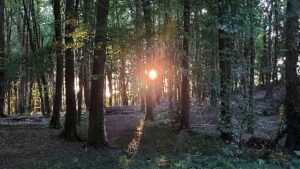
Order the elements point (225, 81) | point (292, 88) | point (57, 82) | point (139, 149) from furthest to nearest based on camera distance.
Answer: point (57, 82)
point (139, 149)
point (292, 88)
point (225, 81)

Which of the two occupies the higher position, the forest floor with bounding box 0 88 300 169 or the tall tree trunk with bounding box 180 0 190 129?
the tall tree trunk with bounding box 180 0 190 129

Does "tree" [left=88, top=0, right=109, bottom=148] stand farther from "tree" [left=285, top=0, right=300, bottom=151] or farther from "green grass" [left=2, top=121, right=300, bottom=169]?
"tree" [left=285, top=0, right=300, bottom=151]

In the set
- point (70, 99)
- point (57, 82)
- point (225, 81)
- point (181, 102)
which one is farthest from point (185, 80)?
point (57, 82)

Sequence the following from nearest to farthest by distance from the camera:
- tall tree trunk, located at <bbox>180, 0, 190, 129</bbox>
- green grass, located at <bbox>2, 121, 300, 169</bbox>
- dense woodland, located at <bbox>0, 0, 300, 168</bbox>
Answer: green grass, located at <bbox>2, 121, 300, 169</bbox> < dense woodland, located at <bbox>0, 0, 300, 168</bbox> < tall tree trunk, located at <bbox>180, 0, 190, 129</bbox>

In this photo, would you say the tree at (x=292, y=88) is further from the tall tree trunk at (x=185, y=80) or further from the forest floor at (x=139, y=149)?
the tall tree trunk at (x=185, y=80)

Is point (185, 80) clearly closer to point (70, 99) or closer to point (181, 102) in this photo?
point (181, 102)

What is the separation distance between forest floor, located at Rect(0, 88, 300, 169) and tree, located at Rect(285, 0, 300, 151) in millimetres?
1134

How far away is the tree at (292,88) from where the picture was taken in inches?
609

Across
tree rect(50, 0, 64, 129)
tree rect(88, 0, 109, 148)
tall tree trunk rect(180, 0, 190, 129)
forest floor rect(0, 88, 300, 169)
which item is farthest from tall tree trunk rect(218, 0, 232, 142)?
tree rect(50, 0, 64, 129)

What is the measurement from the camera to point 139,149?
53.4ft

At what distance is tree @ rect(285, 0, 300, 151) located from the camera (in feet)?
50.8

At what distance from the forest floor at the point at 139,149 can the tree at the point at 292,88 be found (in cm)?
113

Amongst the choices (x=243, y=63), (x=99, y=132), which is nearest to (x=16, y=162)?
(x=99, y=132)

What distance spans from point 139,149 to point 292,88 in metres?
6.39
